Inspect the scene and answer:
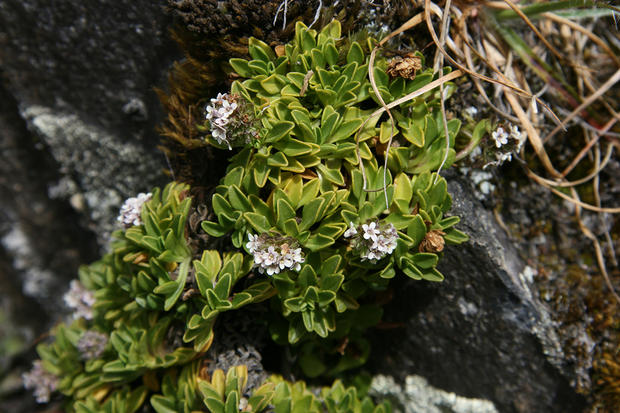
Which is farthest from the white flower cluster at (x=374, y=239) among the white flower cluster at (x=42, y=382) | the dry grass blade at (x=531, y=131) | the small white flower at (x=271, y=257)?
the white flower cluster at (x=42, y=382)

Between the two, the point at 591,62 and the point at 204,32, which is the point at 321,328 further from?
the point at 591,62

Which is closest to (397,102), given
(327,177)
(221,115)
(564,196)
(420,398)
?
(327,177)

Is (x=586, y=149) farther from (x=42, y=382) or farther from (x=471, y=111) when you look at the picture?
(x=42, y=382)

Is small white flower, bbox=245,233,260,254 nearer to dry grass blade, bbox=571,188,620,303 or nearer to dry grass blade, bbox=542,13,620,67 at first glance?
dry grass blade, bbox=571,188,620,303

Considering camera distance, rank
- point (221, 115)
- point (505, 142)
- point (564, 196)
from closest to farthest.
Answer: point (221, 115) → point (505, 142) → point (564, 196)

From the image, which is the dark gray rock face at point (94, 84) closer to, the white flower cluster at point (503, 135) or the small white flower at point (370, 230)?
the small white flower at point (370, 230)

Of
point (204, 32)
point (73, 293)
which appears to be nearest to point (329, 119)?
point (204, 32)
